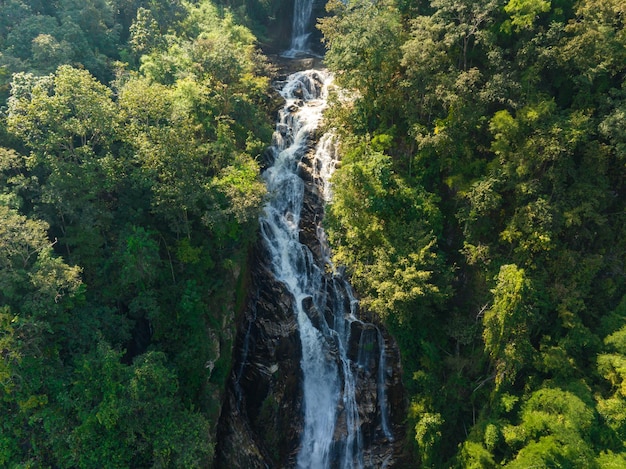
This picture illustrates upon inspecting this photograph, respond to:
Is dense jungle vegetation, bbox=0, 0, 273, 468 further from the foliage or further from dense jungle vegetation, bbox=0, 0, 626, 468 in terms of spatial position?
the foliage

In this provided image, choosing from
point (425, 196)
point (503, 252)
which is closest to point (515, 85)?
point (425, 196)

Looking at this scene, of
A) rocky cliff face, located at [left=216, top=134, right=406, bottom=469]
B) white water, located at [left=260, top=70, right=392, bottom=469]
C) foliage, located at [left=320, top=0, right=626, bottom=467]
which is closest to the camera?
foliage, located at [left=320, top=0, right=626, bottom=467]

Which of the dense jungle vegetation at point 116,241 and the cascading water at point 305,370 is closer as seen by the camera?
the dense jungle vegetation at point 116,241

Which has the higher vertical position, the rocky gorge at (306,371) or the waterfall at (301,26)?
the waterfall at (301,26)

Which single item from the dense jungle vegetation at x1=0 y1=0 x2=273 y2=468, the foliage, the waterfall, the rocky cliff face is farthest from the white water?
the waterfall

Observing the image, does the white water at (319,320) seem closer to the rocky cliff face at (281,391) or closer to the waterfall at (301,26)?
the rocky cliff face at (281,391)

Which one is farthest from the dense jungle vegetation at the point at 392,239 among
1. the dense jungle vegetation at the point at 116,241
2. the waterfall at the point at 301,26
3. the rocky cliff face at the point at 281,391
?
the waterfall at the point at 301,26

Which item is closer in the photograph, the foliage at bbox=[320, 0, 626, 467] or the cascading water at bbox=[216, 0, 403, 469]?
the foliage at bbox=[320, 0, 626, 467]
